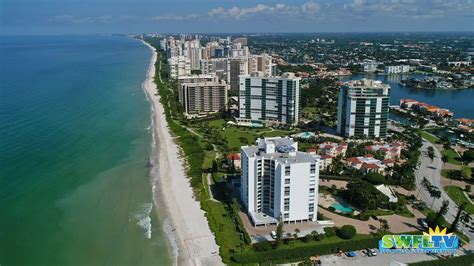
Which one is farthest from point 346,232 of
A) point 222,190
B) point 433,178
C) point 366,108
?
point 366,108

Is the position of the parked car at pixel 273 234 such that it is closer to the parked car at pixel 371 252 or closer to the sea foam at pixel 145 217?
the parked car at pixel 371 252

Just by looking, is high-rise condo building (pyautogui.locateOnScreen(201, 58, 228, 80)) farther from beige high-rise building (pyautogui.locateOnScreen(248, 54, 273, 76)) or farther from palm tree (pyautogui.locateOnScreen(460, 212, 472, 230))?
palm tree (pyautogui.locateOnScreen(460, 212, 472, 230))

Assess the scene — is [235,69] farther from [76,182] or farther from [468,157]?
[76,182]

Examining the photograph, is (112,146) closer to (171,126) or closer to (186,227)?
(171,126)

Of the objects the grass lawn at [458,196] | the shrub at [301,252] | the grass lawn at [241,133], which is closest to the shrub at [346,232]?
the shrub at [301,252]

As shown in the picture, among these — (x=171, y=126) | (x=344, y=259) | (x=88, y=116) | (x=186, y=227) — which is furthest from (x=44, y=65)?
(x=344, y=259)
